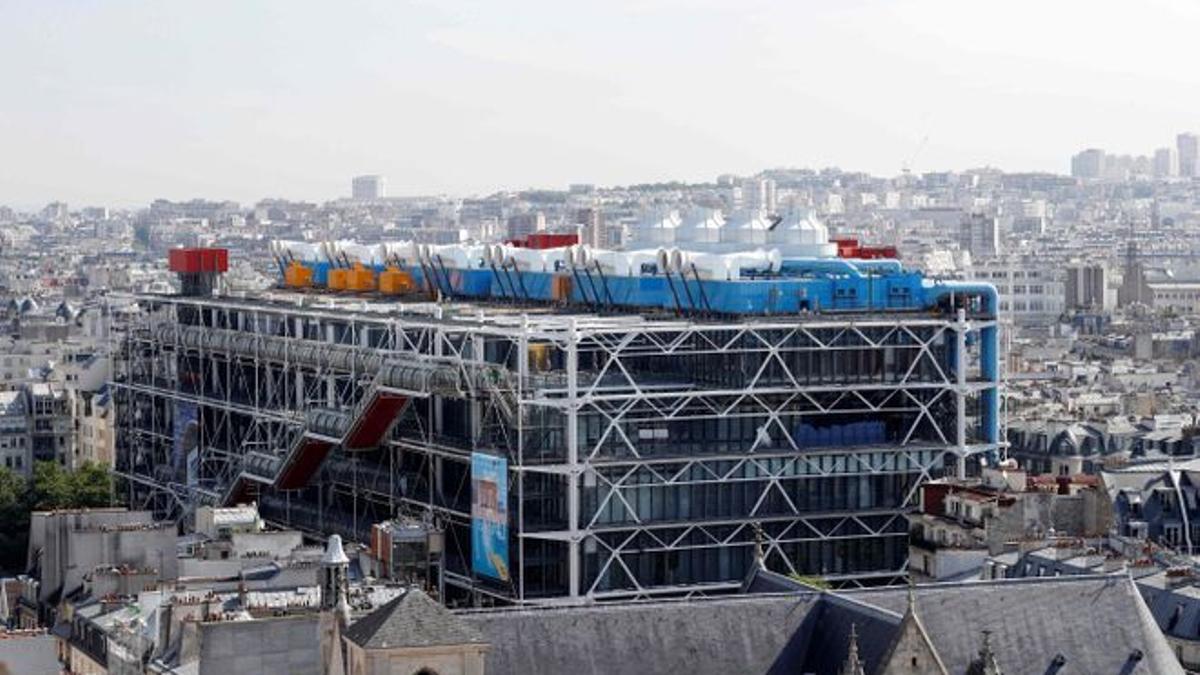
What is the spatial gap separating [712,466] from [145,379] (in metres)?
46.5

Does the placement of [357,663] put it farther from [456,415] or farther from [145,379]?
[145,379]

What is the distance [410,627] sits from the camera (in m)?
58.7

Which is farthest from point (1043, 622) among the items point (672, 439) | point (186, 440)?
point (186, 440)

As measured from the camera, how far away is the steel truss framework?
97.9 m

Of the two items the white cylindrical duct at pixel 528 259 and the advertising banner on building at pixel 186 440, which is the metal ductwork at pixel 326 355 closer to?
the advertising banner on building at pixel 186 440

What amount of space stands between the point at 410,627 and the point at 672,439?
41.5 metres

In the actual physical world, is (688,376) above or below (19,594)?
above

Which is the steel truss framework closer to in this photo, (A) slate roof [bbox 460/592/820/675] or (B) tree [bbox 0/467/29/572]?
(B) tree [bbox 0/467/29/572]

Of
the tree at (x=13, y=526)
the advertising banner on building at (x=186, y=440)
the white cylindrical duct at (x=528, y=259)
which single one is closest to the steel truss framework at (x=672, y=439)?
the white cylindrical duct at (x=528, y=259)

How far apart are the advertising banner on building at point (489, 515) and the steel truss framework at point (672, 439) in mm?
386

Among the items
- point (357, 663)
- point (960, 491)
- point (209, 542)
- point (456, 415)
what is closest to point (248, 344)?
point (456, 415)

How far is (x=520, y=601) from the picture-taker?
9631 centimetres

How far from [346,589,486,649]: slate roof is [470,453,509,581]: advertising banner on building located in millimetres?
38064

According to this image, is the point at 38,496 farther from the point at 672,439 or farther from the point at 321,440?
the point at 672,439
